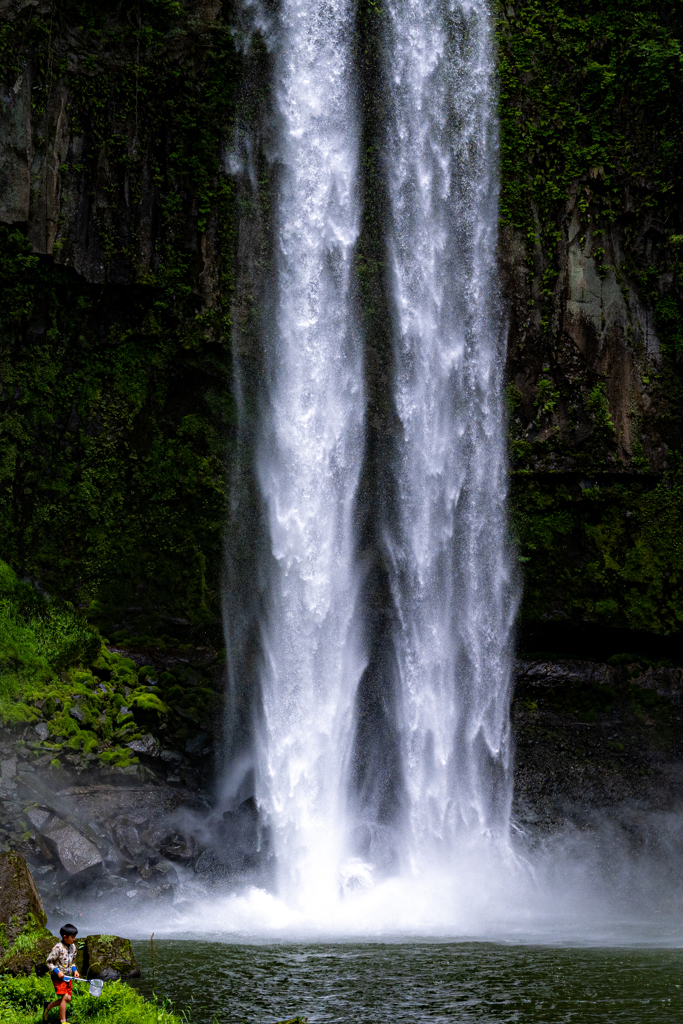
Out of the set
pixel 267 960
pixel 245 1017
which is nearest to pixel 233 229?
pixel 267 960

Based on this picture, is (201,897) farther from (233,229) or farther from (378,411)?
(233,229)

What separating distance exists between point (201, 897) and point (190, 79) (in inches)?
549

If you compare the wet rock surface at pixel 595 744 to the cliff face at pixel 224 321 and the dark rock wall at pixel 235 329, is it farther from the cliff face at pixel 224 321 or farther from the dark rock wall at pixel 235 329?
the cliff face at pixel 224 321

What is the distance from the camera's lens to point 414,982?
9.73 meters

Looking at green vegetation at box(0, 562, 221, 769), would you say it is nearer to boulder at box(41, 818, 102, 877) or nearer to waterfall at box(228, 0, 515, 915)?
boulder at box(41, 818, 102, 877)

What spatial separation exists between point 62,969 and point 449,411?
1255cm

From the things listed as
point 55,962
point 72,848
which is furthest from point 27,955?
point 72,848

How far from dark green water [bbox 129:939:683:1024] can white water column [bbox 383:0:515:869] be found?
233 inches

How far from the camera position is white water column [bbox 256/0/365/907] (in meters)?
17.0

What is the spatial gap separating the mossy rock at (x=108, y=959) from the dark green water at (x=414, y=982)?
0.20 metres

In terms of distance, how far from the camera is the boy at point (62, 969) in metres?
7.93

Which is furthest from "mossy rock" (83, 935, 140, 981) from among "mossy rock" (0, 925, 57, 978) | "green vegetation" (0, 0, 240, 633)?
"green vegetation" (0, 0, 240, 633)

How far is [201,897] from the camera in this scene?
1545 centimetres

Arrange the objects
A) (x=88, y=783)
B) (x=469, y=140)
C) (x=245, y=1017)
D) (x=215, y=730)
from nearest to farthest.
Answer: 1. (x=245, y=1017)
2. (x=88, y=783)
3. (x=215, y=730)
4. (x=469, y=140)
